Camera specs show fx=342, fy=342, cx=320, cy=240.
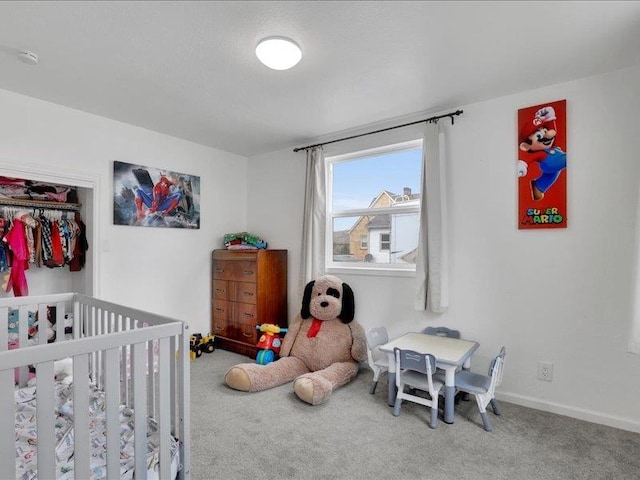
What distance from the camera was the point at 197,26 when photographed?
1735 mm

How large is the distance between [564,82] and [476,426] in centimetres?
234

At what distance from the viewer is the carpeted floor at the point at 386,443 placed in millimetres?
1730

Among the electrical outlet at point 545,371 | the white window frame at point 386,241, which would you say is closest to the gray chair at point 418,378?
the electrical outlet at point 545,371

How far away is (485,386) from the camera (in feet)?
7.09

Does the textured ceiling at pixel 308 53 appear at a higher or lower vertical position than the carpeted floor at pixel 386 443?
higher

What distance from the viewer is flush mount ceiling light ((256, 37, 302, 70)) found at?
184cm

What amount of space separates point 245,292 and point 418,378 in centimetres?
193

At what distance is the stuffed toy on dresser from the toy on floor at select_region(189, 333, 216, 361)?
2.93ft

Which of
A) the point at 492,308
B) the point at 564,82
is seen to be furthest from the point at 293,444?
the point at 564,82

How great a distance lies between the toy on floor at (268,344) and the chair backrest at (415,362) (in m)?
1.29

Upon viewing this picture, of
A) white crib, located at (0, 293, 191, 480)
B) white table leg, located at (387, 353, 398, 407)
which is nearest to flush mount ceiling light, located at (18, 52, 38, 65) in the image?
white crib, located at (0, 293, 191, 480)

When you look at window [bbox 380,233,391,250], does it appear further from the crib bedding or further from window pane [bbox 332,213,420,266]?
the crib bedding

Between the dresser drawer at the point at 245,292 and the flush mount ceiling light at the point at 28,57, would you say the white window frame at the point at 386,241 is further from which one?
the flush mount ceiling light at the point at 28,57

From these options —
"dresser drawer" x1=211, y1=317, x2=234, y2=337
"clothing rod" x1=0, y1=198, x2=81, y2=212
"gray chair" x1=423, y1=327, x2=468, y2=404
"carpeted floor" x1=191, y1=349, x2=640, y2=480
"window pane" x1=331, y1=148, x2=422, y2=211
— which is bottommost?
"carpeted floor" x1=191, y1=349, x2=640, y2=480
